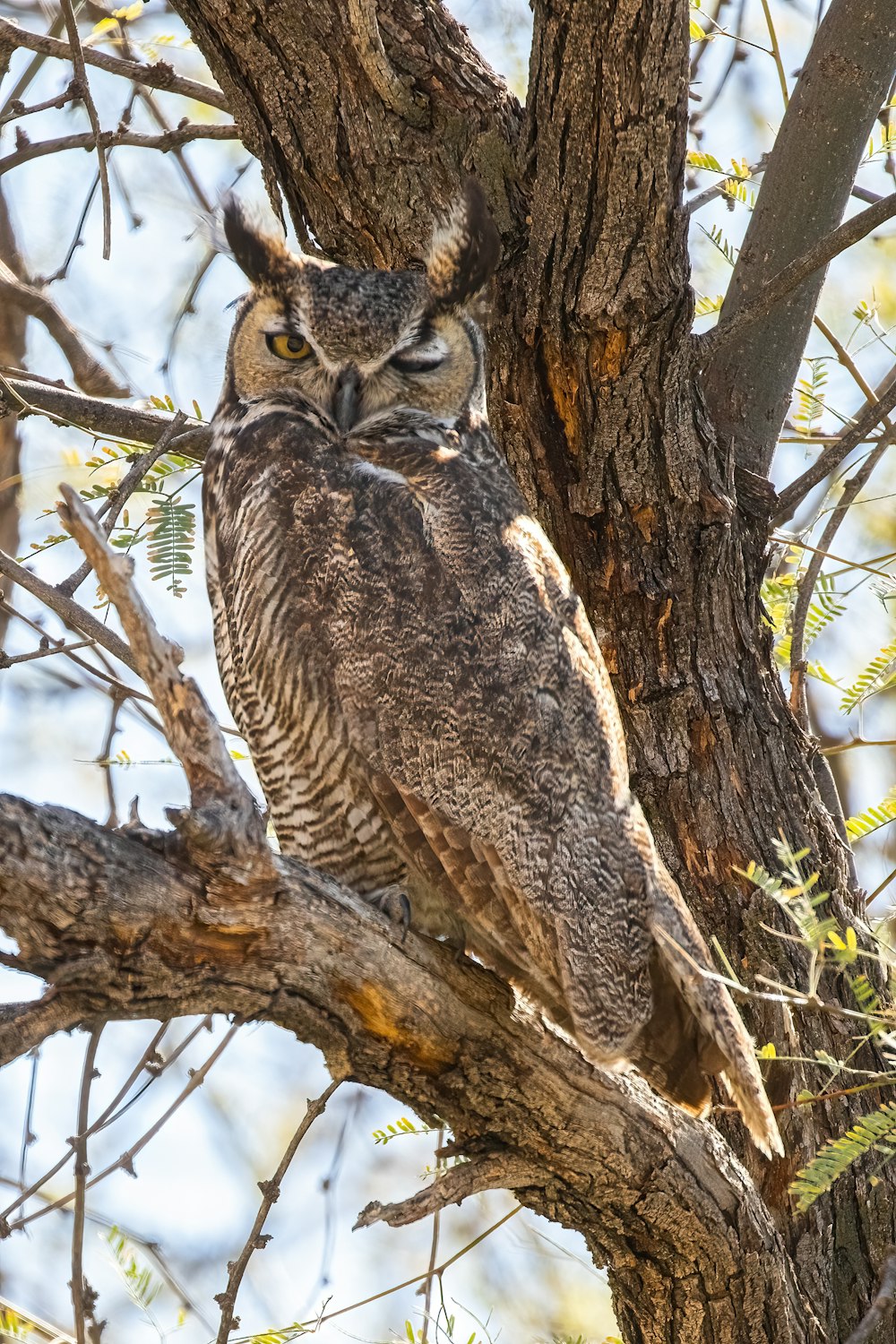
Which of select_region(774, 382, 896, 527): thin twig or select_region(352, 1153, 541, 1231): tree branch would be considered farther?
select_region(774, 382, 896, 527): thin twig

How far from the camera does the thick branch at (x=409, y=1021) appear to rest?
1521 millimetres

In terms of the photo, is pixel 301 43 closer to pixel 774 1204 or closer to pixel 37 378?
pixel 37 378

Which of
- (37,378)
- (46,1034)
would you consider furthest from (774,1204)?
(37,378)

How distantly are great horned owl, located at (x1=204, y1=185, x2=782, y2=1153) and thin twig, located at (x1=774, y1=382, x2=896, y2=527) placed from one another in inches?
25.5

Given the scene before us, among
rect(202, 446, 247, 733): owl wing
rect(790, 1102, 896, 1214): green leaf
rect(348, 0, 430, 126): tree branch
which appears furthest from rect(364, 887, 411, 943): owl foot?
rect(348, 0, 430, 126): tree branch

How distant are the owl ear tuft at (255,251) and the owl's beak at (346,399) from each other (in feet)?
0.90

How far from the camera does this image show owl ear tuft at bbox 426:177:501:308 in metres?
2.44

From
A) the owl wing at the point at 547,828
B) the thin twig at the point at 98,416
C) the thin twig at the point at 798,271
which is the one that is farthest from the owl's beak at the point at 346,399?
the thin twig at the point at 798,271

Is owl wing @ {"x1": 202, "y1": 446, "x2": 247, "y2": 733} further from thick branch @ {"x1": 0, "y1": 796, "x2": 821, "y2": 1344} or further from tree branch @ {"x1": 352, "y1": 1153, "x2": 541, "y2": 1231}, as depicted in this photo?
tree branch @ {"x1": 352, "y1": 1153, "x2": 541, "y2": 1231}

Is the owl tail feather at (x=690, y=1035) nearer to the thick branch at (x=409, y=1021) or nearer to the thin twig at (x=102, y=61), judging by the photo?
the thick branch at (x=409, y=1021)

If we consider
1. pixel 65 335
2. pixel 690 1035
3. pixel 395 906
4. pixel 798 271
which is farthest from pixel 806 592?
pixel 65 335

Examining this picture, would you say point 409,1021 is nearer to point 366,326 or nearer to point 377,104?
point 366,326

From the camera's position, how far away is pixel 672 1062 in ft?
6.98

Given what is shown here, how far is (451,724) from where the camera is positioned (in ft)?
6.95
